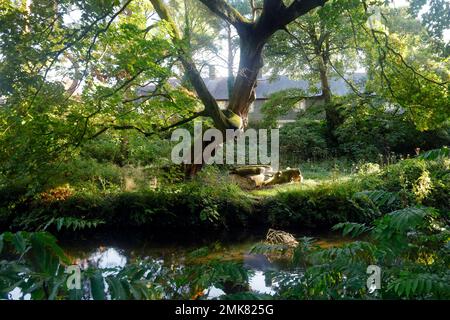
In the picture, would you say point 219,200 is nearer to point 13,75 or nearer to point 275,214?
point 275,214

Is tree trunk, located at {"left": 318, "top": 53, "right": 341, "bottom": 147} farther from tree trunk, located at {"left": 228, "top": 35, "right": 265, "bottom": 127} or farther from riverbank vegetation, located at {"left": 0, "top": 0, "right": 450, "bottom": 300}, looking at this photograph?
tree trunk, located at {"left": 228, "top": 35, "right": 265, "bottom": 127}

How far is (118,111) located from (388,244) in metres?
6.27

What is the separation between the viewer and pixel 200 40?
22.0 metres

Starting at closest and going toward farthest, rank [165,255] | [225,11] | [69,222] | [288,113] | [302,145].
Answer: [69,222] < [165,255] < [225,11] < [302,145] < [288,113]

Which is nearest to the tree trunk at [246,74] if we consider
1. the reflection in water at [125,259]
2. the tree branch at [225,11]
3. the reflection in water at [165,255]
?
the tree branch at [225,11]

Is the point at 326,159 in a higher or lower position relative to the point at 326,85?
lower

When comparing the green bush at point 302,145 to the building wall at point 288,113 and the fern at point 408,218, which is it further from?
the fern at point 408,218

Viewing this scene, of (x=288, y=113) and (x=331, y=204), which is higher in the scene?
(x=288, y=113)

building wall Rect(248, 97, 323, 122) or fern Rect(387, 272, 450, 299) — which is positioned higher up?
building wall Rect(248, 97, 323, 122)

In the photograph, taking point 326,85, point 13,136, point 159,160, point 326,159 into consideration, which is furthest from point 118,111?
point 326,85

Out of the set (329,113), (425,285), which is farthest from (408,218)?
(329,113)

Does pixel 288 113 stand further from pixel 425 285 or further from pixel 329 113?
pixel 425 285

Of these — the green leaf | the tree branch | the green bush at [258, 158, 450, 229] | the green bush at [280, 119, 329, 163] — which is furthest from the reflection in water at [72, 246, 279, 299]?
the green bush at [280, 119, 329, 163]

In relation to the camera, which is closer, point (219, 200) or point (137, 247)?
point (137, 247)
